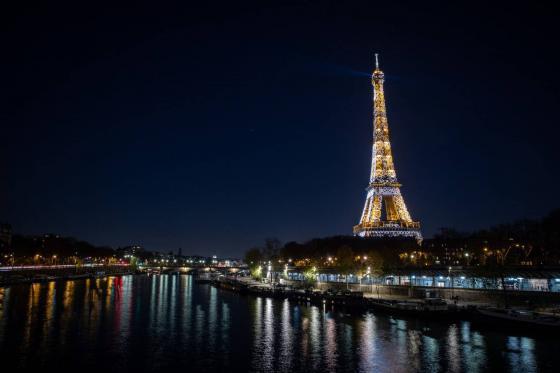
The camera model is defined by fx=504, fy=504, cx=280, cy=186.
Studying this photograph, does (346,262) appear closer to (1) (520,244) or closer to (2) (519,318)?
(1) (520,244)

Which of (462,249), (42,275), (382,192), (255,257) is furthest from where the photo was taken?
(255,257)

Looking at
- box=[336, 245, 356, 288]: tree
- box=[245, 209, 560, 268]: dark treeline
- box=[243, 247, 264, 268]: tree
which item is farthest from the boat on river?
box=[243, 247, 264, 268]: tree

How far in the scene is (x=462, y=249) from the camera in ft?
251

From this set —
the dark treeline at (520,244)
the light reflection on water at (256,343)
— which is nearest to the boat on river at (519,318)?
the light reflection on water at (256,343)

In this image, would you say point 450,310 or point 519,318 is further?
point 450,310

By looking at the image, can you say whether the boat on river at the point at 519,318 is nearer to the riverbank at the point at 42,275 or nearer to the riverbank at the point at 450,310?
the riverbank at the point at 450,310

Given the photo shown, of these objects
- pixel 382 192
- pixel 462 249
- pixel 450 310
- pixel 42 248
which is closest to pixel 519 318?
pixel 450 310

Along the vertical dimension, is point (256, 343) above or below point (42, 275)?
below

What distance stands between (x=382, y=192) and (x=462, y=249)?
962 inches

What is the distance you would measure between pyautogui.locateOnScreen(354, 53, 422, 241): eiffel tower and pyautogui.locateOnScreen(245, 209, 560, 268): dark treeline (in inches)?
149

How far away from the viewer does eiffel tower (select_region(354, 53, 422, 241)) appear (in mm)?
97125

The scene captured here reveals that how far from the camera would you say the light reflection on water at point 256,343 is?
97.0ft

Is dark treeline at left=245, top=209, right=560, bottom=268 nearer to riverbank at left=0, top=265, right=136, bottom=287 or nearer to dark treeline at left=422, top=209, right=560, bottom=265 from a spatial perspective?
dark treeline at left=422, top=209, right=560, bottom=265

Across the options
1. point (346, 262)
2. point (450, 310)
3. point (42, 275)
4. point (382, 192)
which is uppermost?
point (382, 192)
